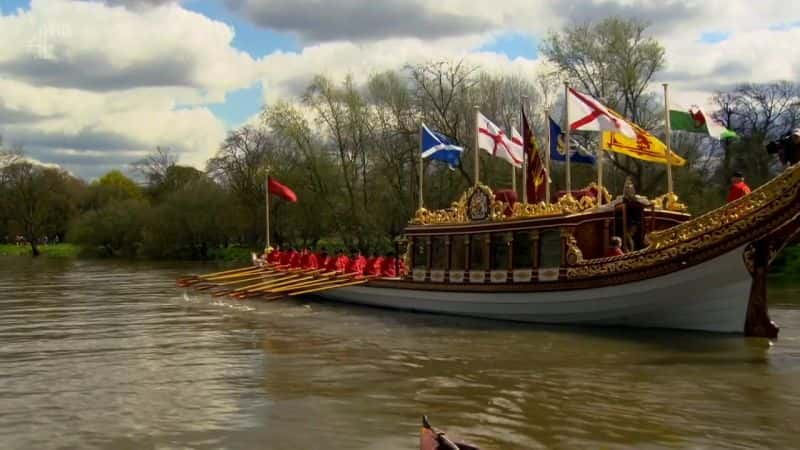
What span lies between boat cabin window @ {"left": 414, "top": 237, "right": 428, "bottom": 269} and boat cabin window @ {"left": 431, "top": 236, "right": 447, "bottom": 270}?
1.13 ft

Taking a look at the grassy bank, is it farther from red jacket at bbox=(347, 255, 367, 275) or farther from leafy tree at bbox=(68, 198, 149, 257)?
red jacket at bbox=(347, 255, 367, 275)

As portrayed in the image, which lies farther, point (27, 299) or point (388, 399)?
point (27, 299)

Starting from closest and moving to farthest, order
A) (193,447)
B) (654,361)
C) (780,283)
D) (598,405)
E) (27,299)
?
(193,447)
(598,405)
(654,361)
(27,299)
(780,283)

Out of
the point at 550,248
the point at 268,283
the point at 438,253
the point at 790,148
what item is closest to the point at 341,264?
the point at 268,283

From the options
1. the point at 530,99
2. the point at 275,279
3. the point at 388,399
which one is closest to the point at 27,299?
the point at 275,279

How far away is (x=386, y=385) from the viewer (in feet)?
42.1

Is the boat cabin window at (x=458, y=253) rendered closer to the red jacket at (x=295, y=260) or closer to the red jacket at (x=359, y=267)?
the red jacket at (x=359, y=267)

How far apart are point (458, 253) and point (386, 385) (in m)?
8.77

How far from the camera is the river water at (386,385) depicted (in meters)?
9.96

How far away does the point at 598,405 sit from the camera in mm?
11273

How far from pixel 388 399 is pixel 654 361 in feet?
18.0

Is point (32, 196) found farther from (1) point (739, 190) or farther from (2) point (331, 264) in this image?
(1) point (739, 190)

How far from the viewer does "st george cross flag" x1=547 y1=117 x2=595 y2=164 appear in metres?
20.8

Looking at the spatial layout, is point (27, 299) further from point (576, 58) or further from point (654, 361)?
point (576, 58)
